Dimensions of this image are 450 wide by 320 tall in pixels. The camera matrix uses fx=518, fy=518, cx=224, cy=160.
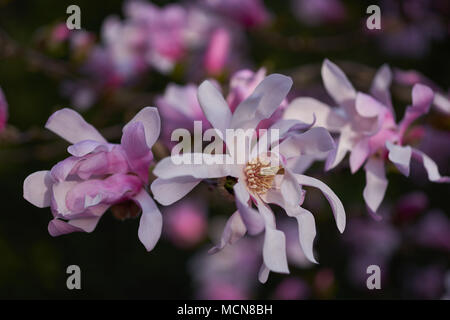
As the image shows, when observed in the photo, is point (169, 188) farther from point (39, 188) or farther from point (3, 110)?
point (3, 110)

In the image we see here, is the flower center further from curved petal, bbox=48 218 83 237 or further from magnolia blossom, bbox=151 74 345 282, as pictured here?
curved petal, bbox=48 218 83 237

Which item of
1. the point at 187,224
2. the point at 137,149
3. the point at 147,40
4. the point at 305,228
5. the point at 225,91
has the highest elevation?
the point at 147,40

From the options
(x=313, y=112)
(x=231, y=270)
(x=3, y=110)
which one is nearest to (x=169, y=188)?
(x=313, y=112)

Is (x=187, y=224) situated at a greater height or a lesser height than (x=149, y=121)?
lesser

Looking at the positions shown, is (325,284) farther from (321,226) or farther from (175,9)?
(175,9)

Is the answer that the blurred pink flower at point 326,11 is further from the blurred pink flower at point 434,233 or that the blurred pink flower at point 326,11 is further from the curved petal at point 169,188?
the curved petal at point 169,188

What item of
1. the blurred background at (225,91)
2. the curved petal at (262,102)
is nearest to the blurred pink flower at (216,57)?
the blurred background at (225,91)
